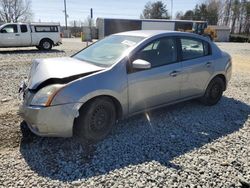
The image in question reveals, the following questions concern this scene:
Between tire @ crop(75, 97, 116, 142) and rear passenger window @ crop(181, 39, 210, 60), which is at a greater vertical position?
rear passenger window @ crop(181, 39, 210, 60)

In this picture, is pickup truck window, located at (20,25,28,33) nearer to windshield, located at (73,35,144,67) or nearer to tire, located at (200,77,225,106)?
windshield, located at (73,35,144,67)

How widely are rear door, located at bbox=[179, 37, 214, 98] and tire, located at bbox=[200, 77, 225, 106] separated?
8.2 inches

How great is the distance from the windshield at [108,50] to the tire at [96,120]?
62cm

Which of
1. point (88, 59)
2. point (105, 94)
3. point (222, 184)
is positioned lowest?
point (222, 184)

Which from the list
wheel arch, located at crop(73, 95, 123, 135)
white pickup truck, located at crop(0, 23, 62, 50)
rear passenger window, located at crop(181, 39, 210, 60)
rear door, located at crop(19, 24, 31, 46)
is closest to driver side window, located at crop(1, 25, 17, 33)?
white pickup truck, located at crop(0, 23, 62, 50)

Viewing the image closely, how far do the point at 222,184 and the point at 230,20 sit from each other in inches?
3111

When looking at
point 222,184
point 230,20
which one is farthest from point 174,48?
point 230,20

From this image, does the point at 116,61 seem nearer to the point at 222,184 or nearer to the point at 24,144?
the point at 24,144

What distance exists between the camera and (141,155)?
339cm

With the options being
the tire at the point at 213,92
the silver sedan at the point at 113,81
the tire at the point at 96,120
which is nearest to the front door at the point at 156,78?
the silver sedan at the point at 113,81

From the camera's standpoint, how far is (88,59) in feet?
13.9

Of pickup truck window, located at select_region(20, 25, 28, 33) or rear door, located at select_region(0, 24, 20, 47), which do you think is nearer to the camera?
rear door, located at select_region(0, 24, 20, 47)

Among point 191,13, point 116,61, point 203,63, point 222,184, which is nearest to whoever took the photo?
point 222,184

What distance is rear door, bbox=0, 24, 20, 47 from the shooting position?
15578 mm
